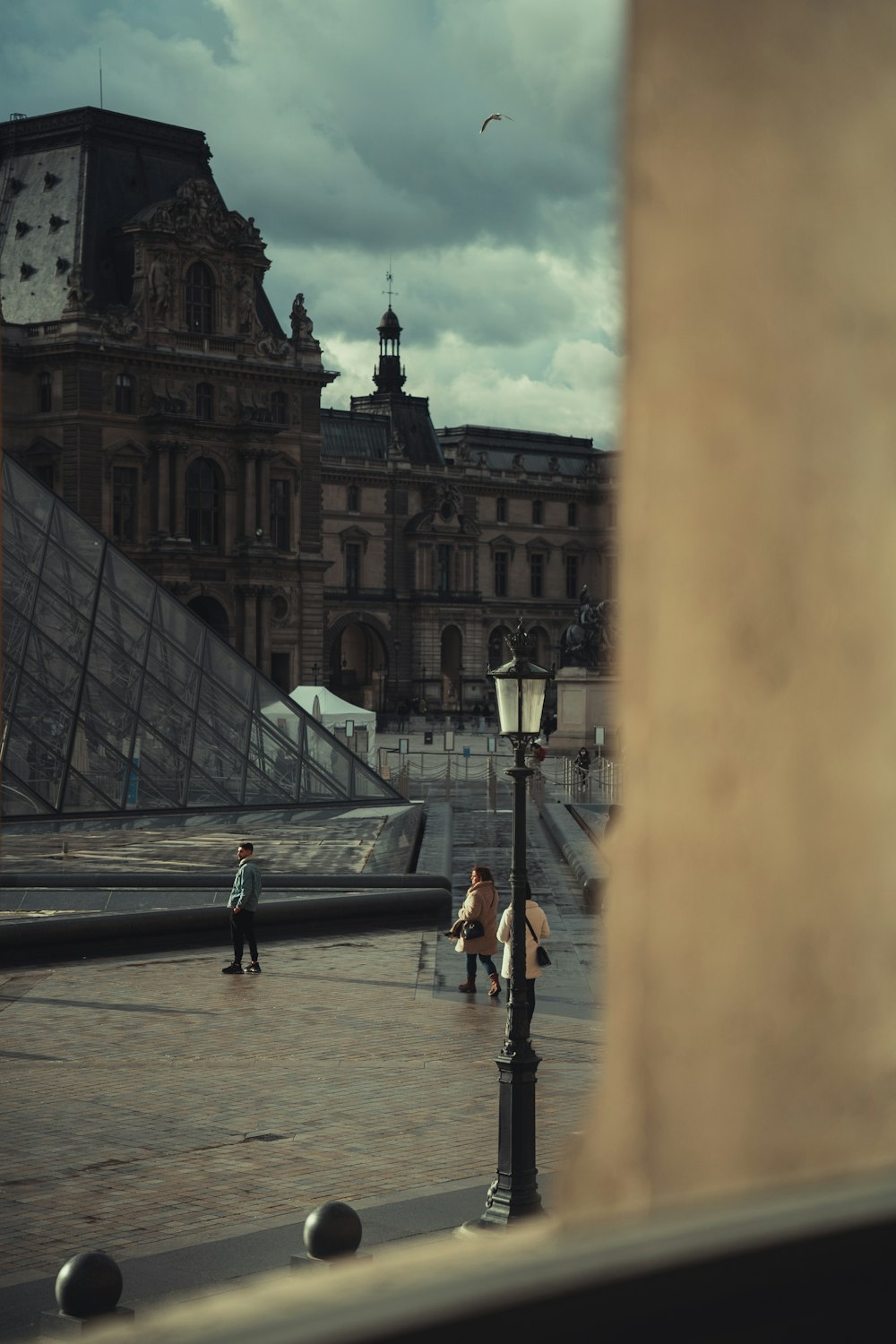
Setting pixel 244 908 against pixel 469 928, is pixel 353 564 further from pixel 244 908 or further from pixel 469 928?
pixel 469 928

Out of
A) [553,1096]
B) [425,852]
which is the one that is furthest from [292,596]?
[553,1096]

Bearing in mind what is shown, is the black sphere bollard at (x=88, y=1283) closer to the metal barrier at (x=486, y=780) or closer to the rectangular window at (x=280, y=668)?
the metal barrier at (x=486, y=780)

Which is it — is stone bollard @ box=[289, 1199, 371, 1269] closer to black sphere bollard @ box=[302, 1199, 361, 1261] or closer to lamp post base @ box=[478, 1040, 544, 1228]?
black sphere bollard @ box=[302, 1199, 361, 1261]

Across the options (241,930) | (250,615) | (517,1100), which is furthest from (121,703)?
(250,615)

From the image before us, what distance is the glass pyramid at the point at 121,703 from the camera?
26.4 m

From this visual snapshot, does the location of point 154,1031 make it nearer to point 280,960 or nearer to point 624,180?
point 280,960

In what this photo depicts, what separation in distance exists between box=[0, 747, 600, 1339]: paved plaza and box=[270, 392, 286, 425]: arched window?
173 ft

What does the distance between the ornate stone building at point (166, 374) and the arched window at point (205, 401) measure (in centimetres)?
7

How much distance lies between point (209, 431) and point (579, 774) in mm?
32263

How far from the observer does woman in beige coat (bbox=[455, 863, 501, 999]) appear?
13930 millimetres

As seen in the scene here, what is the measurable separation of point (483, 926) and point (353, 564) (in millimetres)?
78432

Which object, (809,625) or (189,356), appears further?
(189,356)

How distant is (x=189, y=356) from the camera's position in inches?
2557

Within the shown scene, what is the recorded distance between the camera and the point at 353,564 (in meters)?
91.9
